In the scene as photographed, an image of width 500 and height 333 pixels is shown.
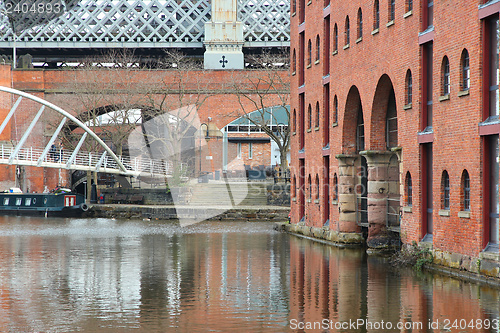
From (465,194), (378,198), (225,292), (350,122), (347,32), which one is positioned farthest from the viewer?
(350,122)

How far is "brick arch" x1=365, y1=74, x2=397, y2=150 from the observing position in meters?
26.5

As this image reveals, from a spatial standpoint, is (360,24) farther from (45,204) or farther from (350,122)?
(45,204)

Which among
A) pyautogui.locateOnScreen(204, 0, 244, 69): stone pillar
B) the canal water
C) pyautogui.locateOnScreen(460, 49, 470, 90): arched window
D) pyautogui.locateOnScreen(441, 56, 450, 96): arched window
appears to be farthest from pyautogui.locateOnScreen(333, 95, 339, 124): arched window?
pyautogui.locateOnScreen(204, 0, 244, 69): stone pillar

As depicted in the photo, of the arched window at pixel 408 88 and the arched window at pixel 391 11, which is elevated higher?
the arched window at pixel 391 11

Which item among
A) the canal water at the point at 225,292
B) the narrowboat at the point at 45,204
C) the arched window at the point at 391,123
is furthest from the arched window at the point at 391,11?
the narrowboat at the point at 45,204

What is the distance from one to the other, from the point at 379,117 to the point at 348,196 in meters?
4.35

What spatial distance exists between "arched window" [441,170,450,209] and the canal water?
83.7 inches

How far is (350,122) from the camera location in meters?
30.0

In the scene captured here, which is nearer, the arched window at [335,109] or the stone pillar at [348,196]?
the stone pillar at [348,196]

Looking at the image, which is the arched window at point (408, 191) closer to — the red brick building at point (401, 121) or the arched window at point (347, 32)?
the red brick building at point (401, 121)

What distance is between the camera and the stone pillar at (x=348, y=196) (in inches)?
1182

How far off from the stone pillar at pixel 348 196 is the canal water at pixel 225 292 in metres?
1.61

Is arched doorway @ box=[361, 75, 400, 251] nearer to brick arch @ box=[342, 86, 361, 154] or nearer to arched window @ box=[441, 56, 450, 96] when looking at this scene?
brick arch @ box=[342, 86, 361, 154]

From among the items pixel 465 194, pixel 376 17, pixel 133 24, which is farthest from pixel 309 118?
pixel 133 24
